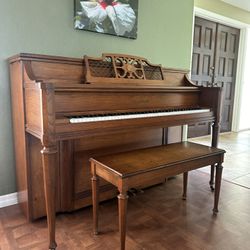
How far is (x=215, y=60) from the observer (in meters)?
4.74

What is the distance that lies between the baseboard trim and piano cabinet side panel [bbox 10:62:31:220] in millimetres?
99

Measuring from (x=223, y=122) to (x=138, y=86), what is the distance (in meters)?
3.94

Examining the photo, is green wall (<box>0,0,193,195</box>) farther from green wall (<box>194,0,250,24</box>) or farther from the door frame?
the door frame

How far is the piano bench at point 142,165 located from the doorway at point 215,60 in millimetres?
2413

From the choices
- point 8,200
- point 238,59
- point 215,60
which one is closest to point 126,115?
point 8,200

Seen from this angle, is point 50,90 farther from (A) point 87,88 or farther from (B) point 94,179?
(B) point 94,179

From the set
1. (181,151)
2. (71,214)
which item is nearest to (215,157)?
(181,151)

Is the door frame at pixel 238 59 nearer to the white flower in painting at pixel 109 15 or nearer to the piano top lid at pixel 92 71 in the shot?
the white flower in painting at pixel 109 15

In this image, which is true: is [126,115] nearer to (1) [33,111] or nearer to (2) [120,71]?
(2) [120,71]

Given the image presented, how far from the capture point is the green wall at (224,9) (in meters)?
4.04

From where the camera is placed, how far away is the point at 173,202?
222 cm

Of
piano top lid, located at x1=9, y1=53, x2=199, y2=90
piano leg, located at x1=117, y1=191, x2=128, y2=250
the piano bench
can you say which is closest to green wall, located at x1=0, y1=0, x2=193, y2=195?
piano top lid, located at x1=9, y1=53, x2=199, y2=90

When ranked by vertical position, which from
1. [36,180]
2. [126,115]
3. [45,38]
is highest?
[45,38]

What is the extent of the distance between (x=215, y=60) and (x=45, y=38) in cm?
364
